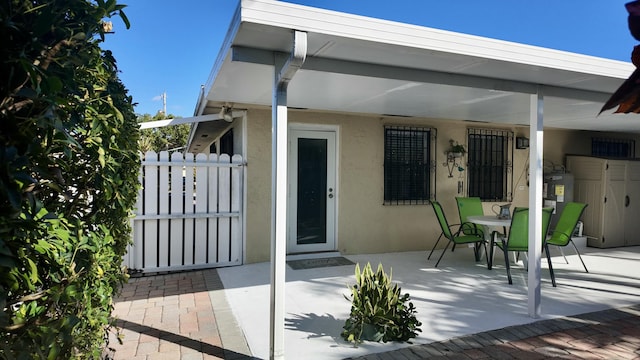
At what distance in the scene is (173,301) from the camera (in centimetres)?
418

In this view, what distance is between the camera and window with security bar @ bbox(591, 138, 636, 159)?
28.6 feet

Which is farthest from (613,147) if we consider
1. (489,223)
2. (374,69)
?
(374,69)

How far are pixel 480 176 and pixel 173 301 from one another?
593cm

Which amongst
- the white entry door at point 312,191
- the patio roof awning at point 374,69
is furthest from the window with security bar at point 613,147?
the white entry door at point 312,191

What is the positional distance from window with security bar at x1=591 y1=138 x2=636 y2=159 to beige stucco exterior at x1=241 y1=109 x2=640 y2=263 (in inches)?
106

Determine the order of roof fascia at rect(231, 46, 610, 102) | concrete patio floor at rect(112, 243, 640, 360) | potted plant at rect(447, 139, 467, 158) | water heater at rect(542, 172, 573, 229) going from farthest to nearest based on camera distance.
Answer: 1. water heater at rect(542, 172, 573, 229)
2. potted plant at rect(447, 139, 467, 158)
3. concrete patio floor at rect(112, 243, 640, 360)
4. roof fascia at rect(231, 46, 610, 102)

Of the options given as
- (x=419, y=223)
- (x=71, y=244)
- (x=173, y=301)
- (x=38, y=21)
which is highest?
Answer: (x=38, y=21)

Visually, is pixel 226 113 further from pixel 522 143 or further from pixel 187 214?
pixel 522 143

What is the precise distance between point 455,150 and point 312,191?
277cm

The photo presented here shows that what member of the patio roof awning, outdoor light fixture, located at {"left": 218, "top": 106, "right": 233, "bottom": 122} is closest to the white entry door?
outdoor light fixture, located at {"left": 218, "top": 106, "right": 233, "bottom": 122}

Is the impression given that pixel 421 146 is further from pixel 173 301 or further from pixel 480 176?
pixel 173 301

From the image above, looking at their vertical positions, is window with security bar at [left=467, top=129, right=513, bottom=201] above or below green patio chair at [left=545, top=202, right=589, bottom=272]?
above

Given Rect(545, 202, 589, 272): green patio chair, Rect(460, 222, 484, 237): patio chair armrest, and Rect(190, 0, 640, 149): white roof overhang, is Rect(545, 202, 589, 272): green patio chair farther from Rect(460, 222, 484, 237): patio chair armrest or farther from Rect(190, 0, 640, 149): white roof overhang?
Rect(190, 0, 640, 149): white roof overhang

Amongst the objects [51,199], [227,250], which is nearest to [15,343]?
[51,199]
